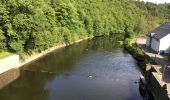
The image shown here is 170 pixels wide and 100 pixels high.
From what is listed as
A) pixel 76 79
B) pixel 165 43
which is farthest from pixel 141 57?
pixel 76 79

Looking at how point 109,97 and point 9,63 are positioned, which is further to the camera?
point 9,63

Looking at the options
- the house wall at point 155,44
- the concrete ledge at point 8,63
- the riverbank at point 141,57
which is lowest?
the riverbank at point 141,57

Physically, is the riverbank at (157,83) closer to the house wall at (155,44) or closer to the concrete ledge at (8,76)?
the concrete ledge at (8,76)

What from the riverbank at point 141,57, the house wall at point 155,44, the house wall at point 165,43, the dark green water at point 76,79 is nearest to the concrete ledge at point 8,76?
the dark green water at point 76,79

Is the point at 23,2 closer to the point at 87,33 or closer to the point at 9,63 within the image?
the point at 9,63

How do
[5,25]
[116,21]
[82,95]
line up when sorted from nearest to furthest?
[82,95], [5,25], [116,21]

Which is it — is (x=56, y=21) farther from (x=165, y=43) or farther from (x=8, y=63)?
(x=8, y=63)

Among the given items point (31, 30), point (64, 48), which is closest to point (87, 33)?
point (64, 48)
